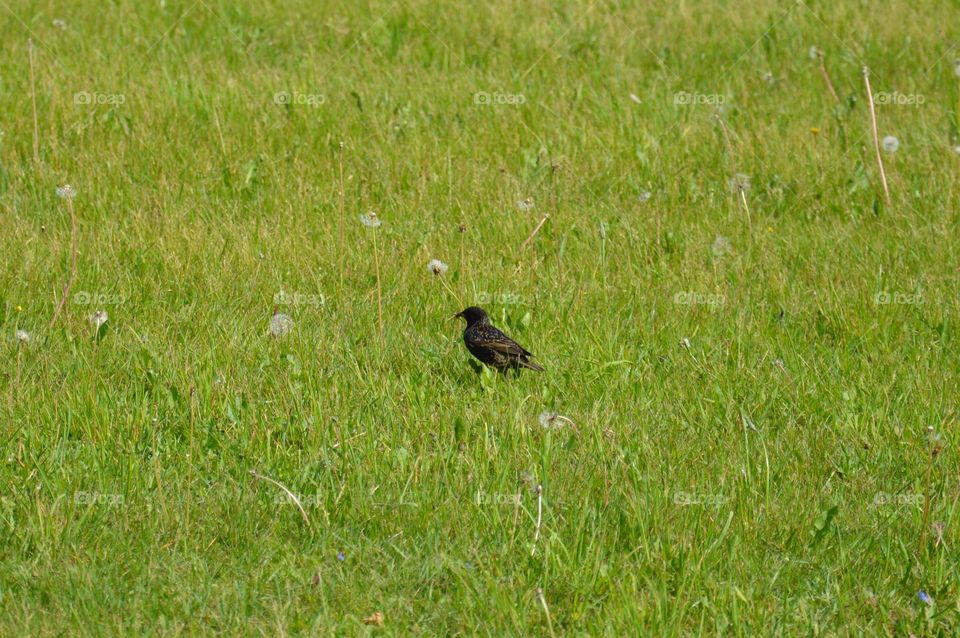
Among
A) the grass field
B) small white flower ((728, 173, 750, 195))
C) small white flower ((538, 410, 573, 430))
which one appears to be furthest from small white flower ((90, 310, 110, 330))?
small white flower ((728, 173, 750, 195))

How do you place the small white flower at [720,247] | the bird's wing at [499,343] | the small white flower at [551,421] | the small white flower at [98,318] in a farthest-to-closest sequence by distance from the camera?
the small white flower at [720,247] → the small white flower at [98,318] → the bird's wing at [499,343] → the small white flower at [551,421]

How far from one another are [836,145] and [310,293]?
13.0 feet

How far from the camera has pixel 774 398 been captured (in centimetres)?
547

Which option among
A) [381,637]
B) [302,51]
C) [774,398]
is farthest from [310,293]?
[302,51]

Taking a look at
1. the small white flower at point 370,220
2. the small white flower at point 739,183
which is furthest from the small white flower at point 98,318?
the small white flower at point 739,183

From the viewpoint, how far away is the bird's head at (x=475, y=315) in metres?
5.93

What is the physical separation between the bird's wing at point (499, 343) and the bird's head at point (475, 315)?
19 centimetres

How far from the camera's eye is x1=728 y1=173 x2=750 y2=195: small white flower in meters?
7.68

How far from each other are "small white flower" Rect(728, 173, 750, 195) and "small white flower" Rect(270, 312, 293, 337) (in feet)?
10.4

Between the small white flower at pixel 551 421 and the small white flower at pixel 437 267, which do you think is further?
the small white flower at pixel 437 267

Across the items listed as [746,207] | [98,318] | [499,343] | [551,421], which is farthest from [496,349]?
[746,207]

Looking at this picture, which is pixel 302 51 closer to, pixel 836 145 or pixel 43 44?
pixel 43 44

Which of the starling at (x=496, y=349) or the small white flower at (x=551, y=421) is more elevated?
the small white flower at (x=551, y=421)

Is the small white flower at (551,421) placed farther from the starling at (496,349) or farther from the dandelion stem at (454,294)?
the dandelion stem at (454,294)
